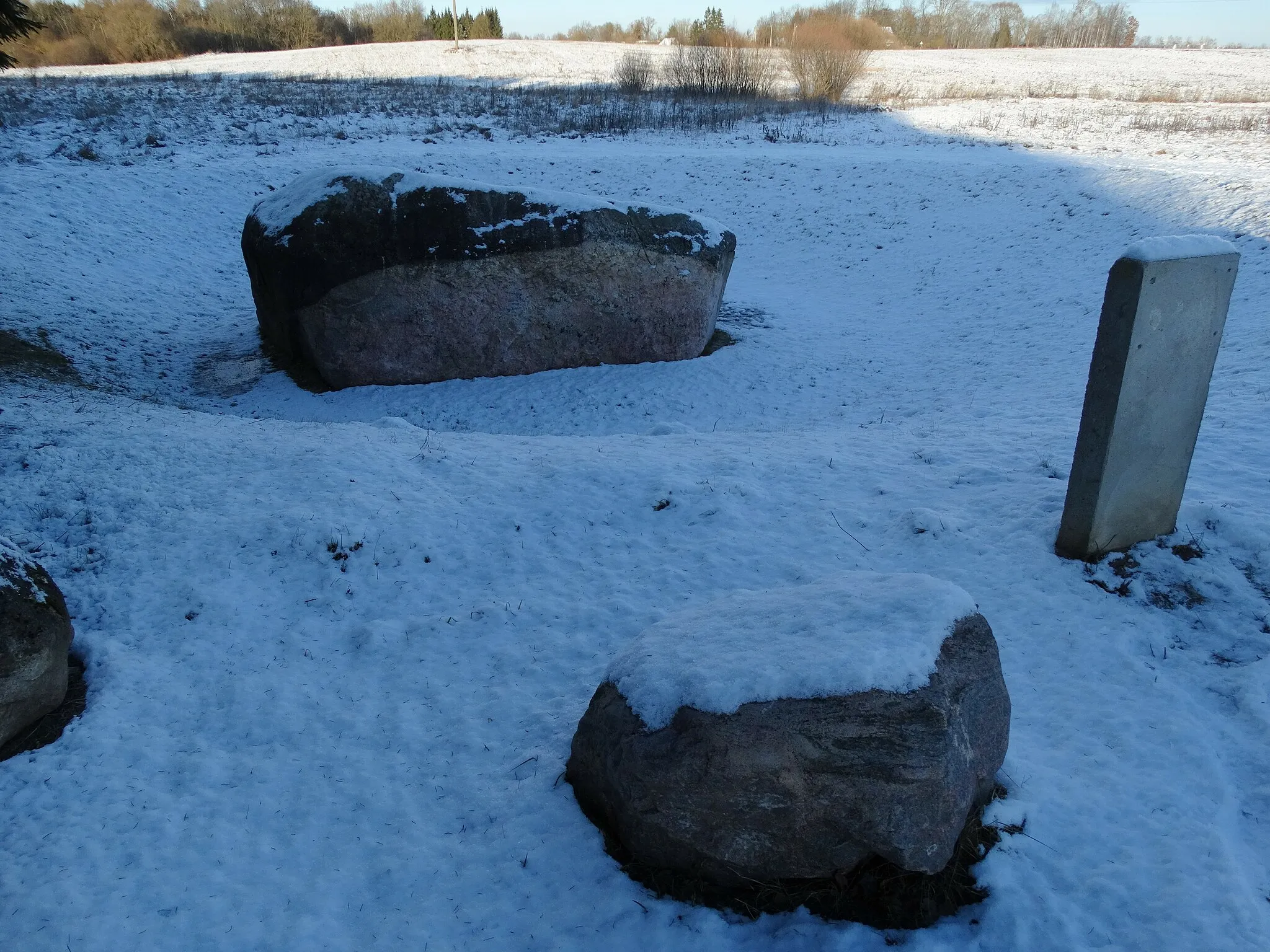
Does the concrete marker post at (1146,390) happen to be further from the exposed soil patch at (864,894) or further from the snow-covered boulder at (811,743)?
the exposed soil patch at (864,894)

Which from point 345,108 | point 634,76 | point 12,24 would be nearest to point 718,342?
point 12,24

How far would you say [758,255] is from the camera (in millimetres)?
16781

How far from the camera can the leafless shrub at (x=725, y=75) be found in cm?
2869

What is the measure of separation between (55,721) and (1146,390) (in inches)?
241

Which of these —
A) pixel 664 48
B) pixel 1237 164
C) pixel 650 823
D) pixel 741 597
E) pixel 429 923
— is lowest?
pixel 429 923

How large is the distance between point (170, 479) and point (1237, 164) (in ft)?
60.0

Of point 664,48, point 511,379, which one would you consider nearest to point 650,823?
point 511,379

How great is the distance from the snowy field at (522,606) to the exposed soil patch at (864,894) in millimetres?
68

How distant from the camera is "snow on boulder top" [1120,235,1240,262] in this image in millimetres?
4398

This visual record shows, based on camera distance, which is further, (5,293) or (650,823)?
(5,293)

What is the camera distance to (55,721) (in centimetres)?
407

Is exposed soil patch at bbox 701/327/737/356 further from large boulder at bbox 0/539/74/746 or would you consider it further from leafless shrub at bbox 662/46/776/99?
leafless shrub at bbox 662/46/776/99

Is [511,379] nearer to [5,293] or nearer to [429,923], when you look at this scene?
[5,293]

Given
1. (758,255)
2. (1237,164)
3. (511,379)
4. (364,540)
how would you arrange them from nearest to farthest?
1. (364,540)
2. (511,379)
3. (1237,164)
4. (758,255)
